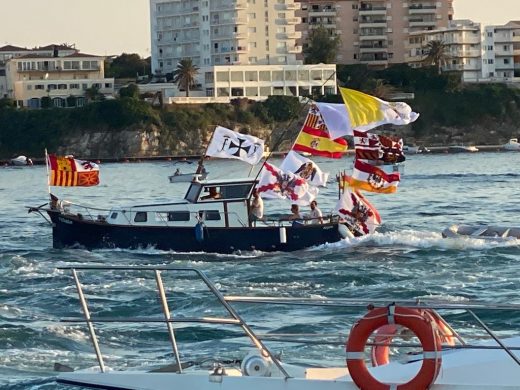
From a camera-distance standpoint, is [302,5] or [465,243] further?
[302,5]

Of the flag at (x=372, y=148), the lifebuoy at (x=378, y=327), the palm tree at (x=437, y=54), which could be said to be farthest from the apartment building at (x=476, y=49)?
the lifebuoy at (x=378, y=327)

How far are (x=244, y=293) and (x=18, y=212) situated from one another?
36579mm

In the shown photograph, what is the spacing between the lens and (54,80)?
169m

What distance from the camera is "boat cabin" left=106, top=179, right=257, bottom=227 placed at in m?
40.5

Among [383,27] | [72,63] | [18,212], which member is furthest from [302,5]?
[18,212]

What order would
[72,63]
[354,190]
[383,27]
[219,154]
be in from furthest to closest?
[383,27] → [72,63] → [219,154] → [354,190]

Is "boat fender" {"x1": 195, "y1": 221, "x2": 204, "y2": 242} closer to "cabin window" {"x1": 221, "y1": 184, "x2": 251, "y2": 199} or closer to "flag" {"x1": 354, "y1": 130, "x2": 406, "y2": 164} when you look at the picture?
"cabin window" {"x1": 221, "y1": 184, "x2": 251, "y2": 199}

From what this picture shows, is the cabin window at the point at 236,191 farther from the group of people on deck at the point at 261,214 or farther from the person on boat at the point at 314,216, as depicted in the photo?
the person on boat at the point at 314,216

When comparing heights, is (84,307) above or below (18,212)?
above

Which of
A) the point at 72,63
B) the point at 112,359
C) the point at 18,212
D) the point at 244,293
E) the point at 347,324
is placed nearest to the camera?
the point at 112,359

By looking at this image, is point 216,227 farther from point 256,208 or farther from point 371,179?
point 371,179

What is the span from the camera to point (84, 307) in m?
13.2

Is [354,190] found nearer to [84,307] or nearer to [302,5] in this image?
[84,307]

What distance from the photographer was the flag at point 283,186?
4103 centimetres
